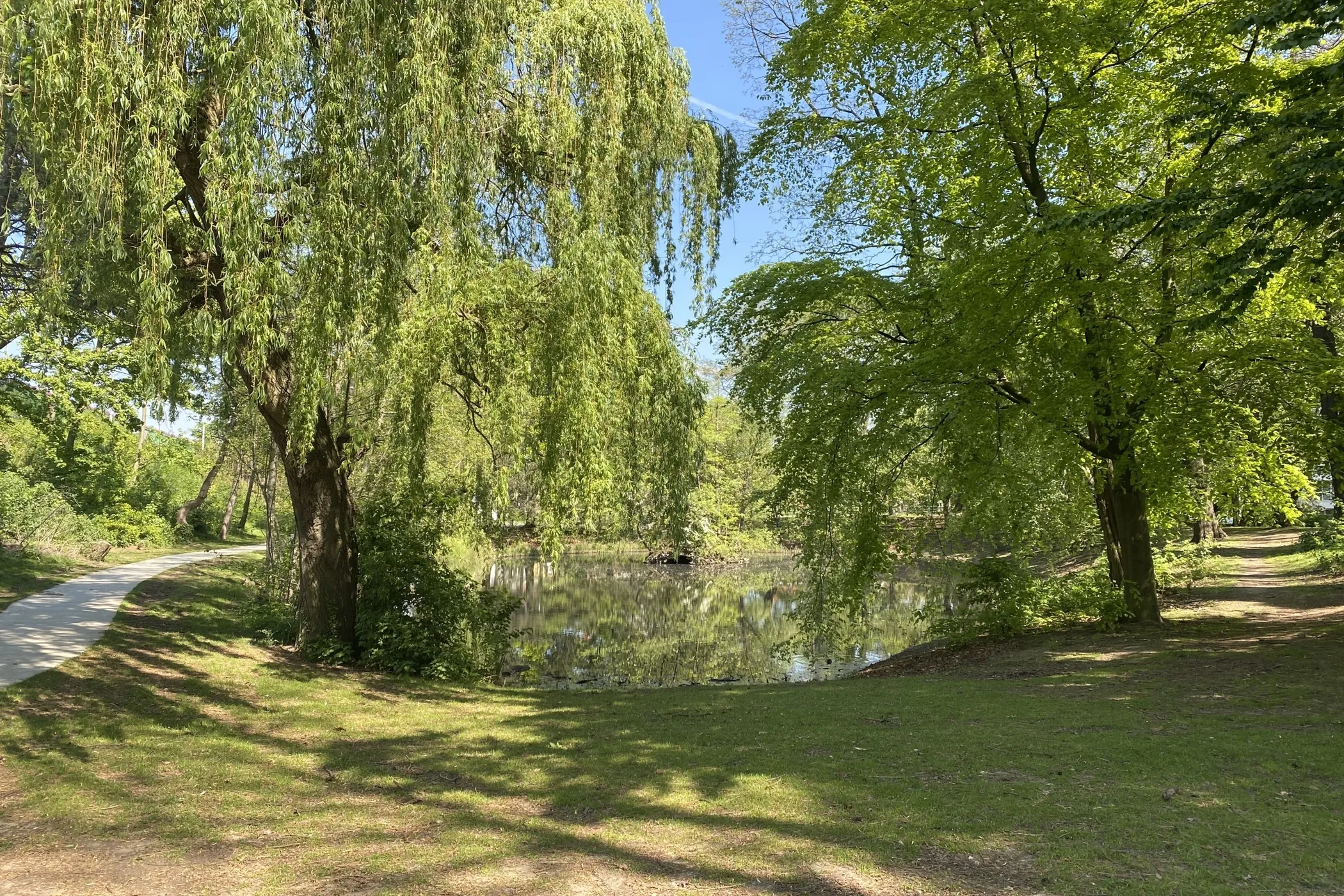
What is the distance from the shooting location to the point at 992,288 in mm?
9617

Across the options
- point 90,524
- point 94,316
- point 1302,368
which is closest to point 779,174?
point 1302,368

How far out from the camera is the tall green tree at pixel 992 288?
943 cm

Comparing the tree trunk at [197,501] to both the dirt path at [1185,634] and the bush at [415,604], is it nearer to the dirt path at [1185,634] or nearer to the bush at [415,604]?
the bush at [415,604]

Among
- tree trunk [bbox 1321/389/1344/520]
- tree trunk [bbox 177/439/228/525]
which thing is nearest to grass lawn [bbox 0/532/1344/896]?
tree trunk [bbox 1321/389/1344/520]

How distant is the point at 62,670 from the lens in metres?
7.80

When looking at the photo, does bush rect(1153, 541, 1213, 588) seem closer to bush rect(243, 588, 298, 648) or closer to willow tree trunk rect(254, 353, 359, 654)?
willow tree trunk rect(254, 353, 359, 654)

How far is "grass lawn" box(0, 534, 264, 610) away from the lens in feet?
42.4

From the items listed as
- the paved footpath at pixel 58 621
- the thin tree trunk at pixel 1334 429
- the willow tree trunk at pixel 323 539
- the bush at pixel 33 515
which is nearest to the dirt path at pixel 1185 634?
the thin tree trunk at pixel 1334 429

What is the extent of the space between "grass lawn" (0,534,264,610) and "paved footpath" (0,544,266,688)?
255mm

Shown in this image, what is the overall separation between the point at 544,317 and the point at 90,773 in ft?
16.5

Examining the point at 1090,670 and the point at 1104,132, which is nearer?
the point at 1090,670

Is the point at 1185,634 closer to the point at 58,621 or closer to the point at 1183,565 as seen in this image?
the point at 1183,565

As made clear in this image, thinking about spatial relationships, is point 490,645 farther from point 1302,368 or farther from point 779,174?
point 1302,368

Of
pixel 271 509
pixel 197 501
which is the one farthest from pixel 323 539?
pixel 197 501
